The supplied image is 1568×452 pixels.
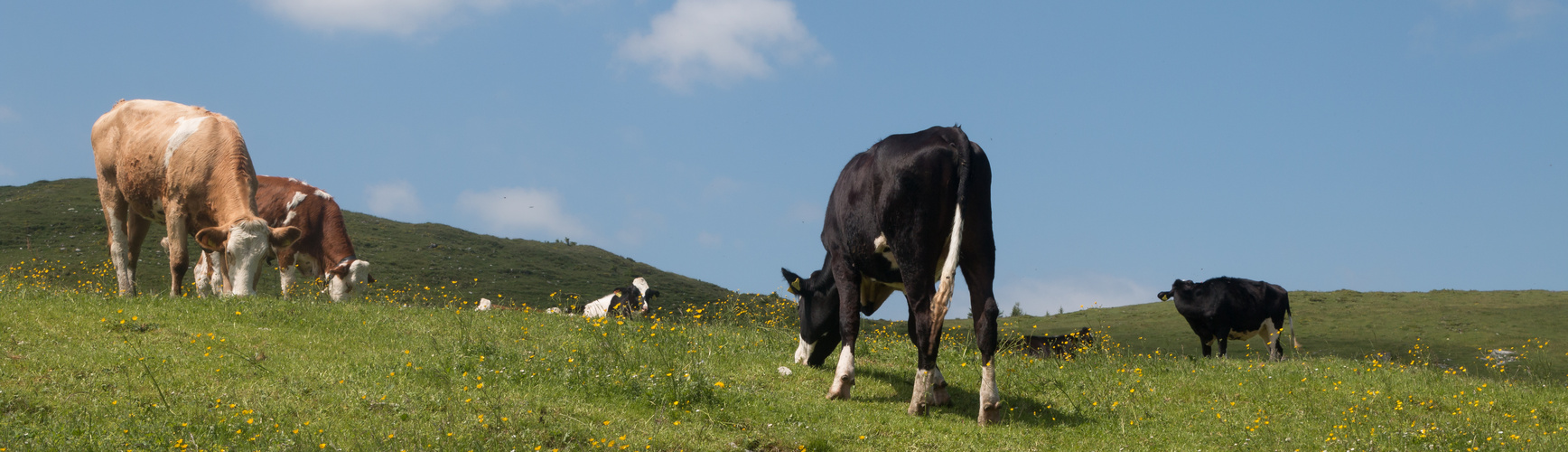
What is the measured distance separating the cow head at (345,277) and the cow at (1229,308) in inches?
611

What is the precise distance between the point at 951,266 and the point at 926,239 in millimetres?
429

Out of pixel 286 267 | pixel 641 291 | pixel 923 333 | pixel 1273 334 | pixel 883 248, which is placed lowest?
pixel 923 333

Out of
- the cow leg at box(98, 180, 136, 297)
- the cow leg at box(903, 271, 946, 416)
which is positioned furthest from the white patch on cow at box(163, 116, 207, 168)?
the cow leg at box(903, 271, 946, 416)

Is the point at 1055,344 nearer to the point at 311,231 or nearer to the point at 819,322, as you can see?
the point at 819,322

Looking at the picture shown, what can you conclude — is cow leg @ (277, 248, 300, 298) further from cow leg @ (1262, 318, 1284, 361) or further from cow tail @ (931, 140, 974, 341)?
cow leg @ (1262, 318, 1284, 361)

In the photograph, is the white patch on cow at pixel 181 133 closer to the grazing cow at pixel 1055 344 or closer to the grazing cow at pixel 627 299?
the grazing cow at pixel 627 299

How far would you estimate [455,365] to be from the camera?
27.7 ft

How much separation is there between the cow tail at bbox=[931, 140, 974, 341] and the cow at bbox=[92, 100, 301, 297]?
359 inches

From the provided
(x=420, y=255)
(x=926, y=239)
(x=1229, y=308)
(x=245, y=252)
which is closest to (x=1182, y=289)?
(x=1229, y=308)

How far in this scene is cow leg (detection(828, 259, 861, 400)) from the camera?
8672mm

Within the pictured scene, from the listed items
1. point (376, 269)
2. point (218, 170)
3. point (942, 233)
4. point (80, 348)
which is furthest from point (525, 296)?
point (942, 233)

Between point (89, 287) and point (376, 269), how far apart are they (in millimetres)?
16340

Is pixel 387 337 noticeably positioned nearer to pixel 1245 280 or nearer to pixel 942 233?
pixel 942 233

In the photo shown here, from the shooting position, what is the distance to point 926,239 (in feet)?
26.3
